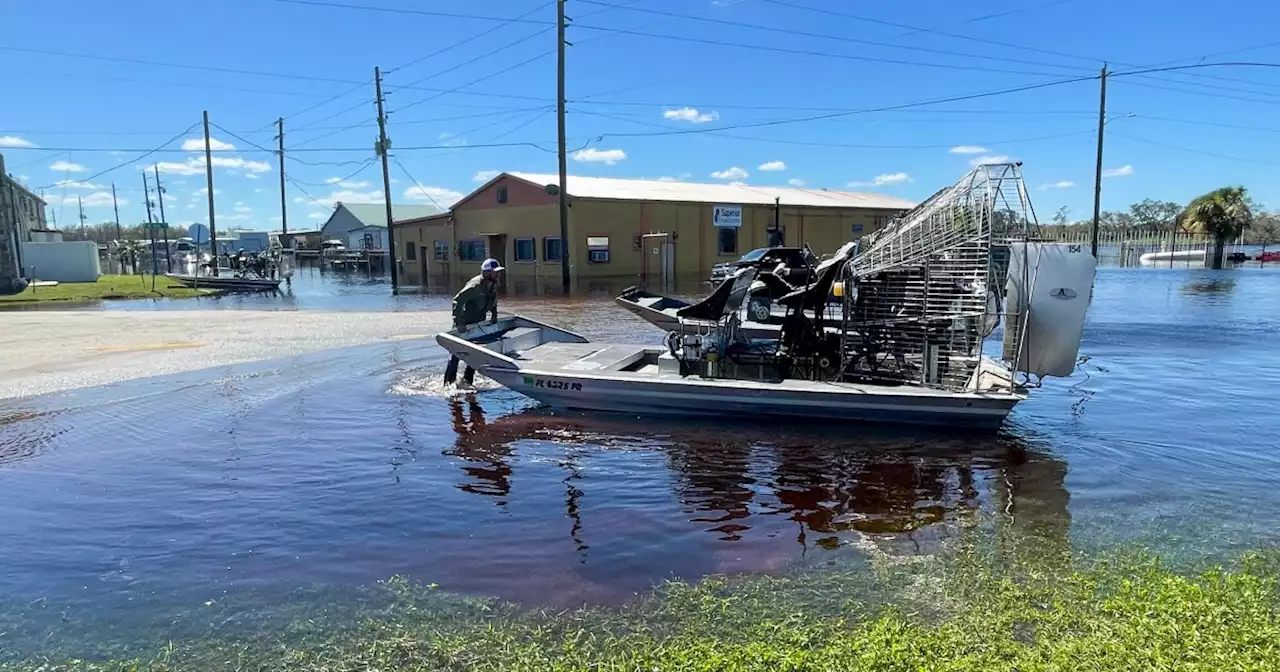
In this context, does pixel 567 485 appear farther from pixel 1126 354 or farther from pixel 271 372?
pixel 1126 354

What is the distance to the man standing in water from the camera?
11625 millimetres

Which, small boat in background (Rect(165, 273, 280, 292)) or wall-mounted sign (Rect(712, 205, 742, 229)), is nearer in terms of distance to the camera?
small boat in background (Rect(165, 273, 280, 292))

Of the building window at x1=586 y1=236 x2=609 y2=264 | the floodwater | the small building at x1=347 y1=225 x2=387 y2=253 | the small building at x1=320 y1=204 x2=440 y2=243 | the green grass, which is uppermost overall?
the small building at x1=320 y1=204 x2=440 y2=243

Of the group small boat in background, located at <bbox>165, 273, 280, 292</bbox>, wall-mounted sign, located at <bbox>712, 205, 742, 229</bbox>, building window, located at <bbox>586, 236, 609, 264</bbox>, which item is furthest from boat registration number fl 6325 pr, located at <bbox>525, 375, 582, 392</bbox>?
wall-mounted sign, located at <bbox>712, 205, 742, 229</bbox>

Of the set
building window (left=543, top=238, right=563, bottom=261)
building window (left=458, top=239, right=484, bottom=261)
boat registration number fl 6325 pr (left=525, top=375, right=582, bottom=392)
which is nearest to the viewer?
boat registration number fl 6325 pr (left=525, top=375, right=582, bottom=392)

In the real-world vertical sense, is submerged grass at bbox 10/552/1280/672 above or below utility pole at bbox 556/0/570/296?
below

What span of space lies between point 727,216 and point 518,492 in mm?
35143

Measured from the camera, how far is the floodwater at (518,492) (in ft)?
19.0

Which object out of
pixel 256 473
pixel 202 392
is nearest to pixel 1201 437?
pixel 256 473

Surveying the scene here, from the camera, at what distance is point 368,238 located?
75250 mm

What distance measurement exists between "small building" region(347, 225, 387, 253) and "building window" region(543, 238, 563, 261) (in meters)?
39.2

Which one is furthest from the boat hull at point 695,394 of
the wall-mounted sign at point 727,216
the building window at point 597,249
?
the wall-mounted sign at point 727,216

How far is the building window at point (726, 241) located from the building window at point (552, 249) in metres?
8.91

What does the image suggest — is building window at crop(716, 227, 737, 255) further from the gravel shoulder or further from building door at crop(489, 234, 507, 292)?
the gravel shoulder
